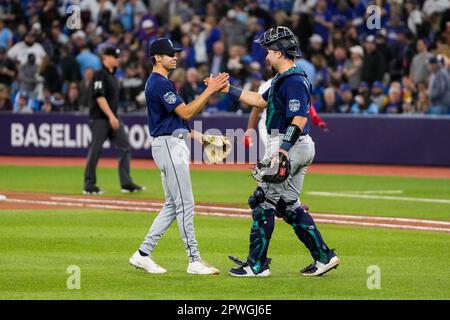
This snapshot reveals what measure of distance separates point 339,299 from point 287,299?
43cm

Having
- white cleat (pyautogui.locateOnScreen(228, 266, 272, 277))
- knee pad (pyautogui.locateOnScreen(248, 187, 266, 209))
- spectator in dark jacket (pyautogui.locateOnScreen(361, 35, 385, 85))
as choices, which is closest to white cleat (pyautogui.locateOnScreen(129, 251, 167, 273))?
white cleat (pyautogui.locateOnScreen(228, 266, 272, 277))

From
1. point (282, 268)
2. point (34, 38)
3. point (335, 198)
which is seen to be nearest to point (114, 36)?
point (34, 38)

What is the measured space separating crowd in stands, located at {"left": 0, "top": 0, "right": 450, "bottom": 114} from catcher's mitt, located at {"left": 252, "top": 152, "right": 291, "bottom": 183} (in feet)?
35.6

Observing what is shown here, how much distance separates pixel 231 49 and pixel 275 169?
16237 mm

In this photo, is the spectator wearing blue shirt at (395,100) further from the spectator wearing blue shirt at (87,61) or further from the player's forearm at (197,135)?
the player's forearm at (197,135)

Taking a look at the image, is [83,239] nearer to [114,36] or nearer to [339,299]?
[339,299]

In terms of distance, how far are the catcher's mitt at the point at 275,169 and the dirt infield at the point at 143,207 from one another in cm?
441

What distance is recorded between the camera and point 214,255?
38.5ft

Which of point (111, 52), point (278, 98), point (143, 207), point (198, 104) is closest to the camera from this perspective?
point (198, 104)

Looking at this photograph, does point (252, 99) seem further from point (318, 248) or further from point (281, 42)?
point (318, 248)

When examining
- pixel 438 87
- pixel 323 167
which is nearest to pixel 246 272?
pixel 323 167

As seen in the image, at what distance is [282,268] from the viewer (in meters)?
10.8

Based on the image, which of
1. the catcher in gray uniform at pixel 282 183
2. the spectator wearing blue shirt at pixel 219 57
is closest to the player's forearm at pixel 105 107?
the catcher in gray uniform at pixel 282 183

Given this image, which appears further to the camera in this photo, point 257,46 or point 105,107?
point 257,46
